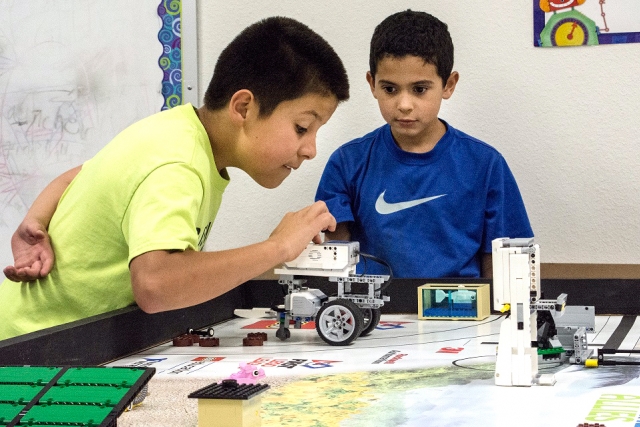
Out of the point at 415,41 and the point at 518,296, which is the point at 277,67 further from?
the point at 415,41

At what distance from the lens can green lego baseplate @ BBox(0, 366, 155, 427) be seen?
80 centimetres

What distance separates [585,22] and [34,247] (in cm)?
184

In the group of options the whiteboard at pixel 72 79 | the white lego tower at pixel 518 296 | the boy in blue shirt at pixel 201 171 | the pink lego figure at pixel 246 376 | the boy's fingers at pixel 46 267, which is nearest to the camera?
the pink lego figure at pixel 246 376

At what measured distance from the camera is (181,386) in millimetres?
1145

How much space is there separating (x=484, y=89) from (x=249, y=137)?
4.71 feet

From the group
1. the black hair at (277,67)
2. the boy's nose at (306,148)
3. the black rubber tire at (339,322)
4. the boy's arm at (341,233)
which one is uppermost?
the black hair at (277,67)

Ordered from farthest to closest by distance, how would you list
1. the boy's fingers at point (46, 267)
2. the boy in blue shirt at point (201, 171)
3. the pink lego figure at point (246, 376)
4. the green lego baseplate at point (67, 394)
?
the boy's fingers at point (46, 267)
the boy in blue shirt at point (201, 171)
the pink lego figure at point (246, 376)
the green lego baseplate at point (67, 394)

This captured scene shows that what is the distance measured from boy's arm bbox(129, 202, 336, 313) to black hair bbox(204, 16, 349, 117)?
25cm

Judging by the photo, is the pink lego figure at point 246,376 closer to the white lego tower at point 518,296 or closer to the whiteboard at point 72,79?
the white lego tower at point 518,296

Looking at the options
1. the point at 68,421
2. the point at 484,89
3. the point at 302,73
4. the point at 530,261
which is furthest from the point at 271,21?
the point at 484,89

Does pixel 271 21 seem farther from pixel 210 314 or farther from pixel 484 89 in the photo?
pixel 484 89

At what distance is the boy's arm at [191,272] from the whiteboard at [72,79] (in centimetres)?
164

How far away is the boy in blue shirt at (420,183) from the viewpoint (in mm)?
2260

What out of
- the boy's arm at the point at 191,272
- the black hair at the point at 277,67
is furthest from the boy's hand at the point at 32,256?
the black hair at the point at 277,67
